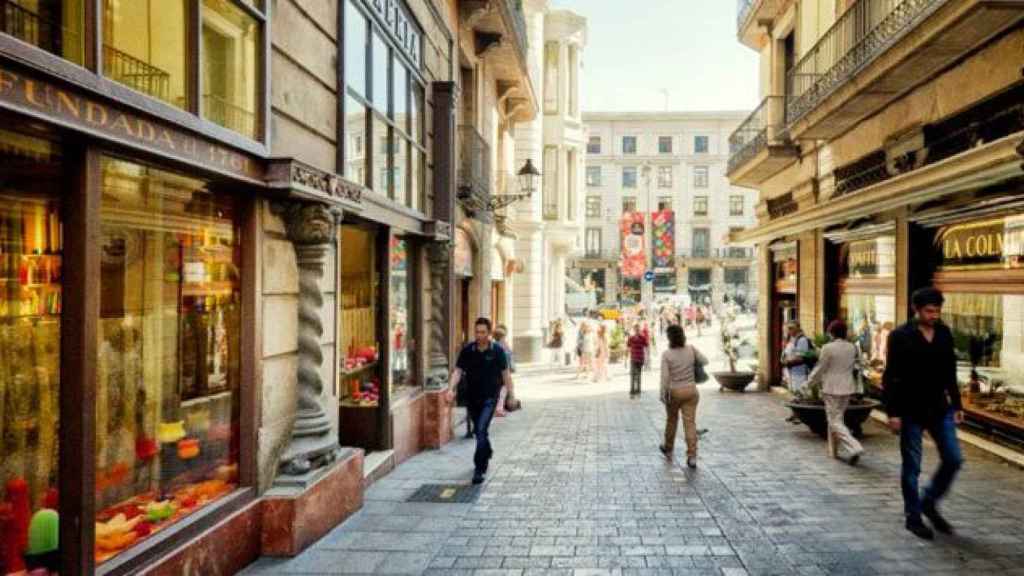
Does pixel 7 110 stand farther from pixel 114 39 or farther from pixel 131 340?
pixel 131 340

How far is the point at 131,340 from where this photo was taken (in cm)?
446

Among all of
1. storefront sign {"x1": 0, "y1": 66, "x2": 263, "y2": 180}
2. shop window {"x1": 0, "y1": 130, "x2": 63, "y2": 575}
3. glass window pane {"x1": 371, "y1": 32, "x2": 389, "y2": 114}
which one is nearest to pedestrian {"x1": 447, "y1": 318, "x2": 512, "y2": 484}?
glass window pane {"x1": 371, "y1": 32, "x2": 389, "y2": 114}

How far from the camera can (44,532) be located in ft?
12.2

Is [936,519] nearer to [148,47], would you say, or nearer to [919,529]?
[919,529]

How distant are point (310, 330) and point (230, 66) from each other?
208 cm

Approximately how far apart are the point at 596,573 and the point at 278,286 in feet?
10.2

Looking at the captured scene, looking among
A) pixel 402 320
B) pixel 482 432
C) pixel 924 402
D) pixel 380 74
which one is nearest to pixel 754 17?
pixel 380 74

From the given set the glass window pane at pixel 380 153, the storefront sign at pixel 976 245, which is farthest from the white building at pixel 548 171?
the glass window pane at pixel 380 153

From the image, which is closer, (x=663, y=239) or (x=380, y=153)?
(x=380, y=153)

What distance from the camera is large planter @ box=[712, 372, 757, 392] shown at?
1733 centimetres

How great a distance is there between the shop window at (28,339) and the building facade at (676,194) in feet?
205

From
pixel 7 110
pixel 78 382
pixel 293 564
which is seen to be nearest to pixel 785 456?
pixel 293 564

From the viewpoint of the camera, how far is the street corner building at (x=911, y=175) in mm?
8656

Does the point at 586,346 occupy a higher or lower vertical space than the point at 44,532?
lower
